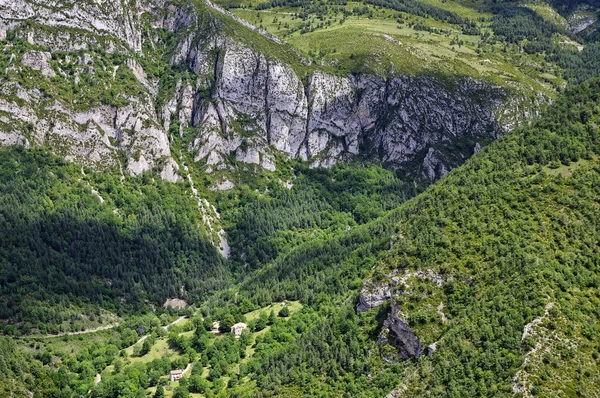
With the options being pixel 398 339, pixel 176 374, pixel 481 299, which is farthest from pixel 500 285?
pixel 176 374

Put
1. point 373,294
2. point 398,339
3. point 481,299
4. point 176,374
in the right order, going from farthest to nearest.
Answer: point 176,374 < point 373,294 < point 398,339 < point 481,299

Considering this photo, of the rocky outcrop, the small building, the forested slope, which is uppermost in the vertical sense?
the forested slope

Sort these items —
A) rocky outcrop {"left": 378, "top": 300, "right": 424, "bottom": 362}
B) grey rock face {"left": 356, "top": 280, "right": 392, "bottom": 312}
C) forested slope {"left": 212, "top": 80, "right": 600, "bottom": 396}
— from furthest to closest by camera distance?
grey rock face {"left": 356, "top": 280, "right": 392, "bottom": 312}
rocky outcrop {"left": 378, "top": 300, "right": 424, "bottom": 362}
forested slope {"left": 212, "top": 80, "right": 600, "bottom": 396}

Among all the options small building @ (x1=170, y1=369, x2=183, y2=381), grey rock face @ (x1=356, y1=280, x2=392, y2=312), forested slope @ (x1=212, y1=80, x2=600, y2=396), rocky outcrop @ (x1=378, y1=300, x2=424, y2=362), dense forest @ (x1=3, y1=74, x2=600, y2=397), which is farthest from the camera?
small building @ (x1=170, y1=369, x2=183, y2=381)

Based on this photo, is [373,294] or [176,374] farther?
[176,374]

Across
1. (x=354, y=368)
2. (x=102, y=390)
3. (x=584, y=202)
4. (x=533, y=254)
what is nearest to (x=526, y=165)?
(x=584, y=202)

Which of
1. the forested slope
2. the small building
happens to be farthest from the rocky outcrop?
the small building

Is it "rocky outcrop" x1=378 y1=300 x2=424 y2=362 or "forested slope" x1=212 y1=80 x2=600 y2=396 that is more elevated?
"forested slope" x1=212 y1=80 x2=600 y2=396

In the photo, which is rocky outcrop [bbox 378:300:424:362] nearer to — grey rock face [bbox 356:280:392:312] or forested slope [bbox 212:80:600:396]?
forested slope [bbox 212:80:600:396]

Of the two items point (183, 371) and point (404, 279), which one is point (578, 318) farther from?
point (183, 371)

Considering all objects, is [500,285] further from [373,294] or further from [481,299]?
[373,294]
